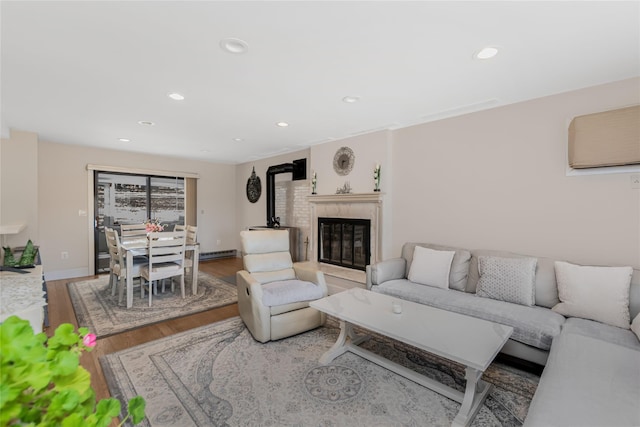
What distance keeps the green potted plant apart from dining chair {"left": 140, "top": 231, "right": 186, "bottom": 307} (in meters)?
3.60

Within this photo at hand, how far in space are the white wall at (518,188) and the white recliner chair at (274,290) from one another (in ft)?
5.09

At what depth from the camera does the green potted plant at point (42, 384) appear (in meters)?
0.41

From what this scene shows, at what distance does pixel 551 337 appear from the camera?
211 centimetres

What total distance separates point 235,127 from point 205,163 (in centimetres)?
323

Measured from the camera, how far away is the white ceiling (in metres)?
1.61

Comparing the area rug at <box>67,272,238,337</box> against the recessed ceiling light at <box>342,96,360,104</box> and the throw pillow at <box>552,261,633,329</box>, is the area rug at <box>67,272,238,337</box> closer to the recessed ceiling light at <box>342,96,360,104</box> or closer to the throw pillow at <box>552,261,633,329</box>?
the recessed ceiling light at <box>342,96,360,104</box>

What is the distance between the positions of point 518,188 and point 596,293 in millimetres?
1148

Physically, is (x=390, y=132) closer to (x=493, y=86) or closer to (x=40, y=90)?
(x=493, y=86)

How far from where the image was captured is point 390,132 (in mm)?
3994

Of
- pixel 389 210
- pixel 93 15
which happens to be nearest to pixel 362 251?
pixel 389 210

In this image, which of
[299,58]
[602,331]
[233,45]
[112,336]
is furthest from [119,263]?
[602,331]

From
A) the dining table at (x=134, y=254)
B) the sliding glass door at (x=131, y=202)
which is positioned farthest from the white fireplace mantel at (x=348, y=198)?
the sliding glass door at (x=131, y=202)

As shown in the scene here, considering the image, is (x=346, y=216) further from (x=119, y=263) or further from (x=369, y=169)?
(x=119, y=263)

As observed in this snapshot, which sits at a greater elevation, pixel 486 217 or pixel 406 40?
pixel 406 40
